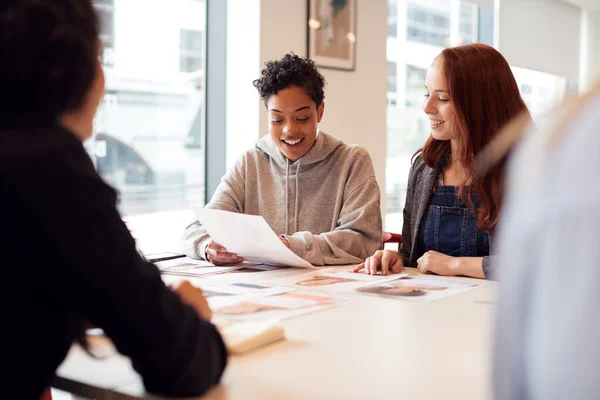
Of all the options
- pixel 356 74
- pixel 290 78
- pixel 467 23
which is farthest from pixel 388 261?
pixel 467 23

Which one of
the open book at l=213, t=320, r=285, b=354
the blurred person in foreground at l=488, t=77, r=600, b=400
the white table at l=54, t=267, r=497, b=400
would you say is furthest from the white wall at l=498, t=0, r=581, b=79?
the blurred person in foreground at l=488, t=77, r=600, b=400

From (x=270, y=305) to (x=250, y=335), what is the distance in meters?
0.31

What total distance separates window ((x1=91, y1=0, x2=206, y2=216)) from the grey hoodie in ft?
3.78

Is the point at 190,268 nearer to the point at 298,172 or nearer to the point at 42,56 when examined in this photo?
the point at 298,172

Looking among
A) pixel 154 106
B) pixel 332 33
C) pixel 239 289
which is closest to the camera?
pixel 239 289

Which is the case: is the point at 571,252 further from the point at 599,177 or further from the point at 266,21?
the point at 266,21

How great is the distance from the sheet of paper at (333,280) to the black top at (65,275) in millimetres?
850

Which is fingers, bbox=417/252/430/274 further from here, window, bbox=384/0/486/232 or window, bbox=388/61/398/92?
window, bbox=388/61/398/92

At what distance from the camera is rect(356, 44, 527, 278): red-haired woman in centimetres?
198

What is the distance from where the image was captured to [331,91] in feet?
13.8

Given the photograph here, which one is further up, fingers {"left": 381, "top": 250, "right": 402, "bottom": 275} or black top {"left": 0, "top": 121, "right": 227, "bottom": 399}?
black top {"left": 0, "top": 121, "right": 227, "bottom": 399}

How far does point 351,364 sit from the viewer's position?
984 millimetres

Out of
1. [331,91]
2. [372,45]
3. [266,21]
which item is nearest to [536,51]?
[372,45]

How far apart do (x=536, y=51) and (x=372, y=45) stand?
3.01 metres
